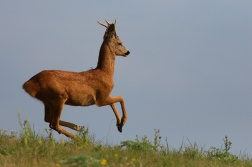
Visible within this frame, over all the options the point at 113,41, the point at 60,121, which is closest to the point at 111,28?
the point at 113,41

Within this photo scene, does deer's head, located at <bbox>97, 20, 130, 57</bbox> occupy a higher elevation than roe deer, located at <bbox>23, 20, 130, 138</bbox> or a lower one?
higher

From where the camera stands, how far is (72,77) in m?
11.1

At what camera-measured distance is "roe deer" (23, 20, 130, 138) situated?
1063cm

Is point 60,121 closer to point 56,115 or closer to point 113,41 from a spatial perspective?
point 56,115

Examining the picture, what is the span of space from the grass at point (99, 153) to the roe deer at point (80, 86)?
1200 millimetres

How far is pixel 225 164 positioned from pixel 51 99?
375 cm

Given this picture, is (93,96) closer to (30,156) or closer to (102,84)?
(102,84)

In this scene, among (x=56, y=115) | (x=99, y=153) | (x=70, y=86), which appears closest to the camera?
(x=99, y=153)

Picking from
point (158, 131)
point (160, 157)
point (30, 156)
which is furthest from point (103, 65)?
point (30, 156)

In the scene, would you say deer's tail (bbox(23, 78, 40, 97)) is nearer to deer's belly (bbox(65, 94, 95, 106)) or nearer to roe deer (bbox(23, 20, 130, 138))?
roe deer (bbox(23, 20, 130, 138))

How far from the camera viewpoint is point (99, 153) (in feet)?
25.6

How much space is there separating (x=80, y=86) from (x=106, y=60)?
4.21 feet

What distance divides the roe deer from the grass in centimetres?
120

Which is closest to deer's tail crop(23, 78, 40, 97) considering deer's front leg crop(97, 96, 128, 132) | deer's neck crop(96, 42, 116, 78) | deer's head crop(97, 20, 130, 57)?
deer's front leg crop(97, 96, 128, 132)
